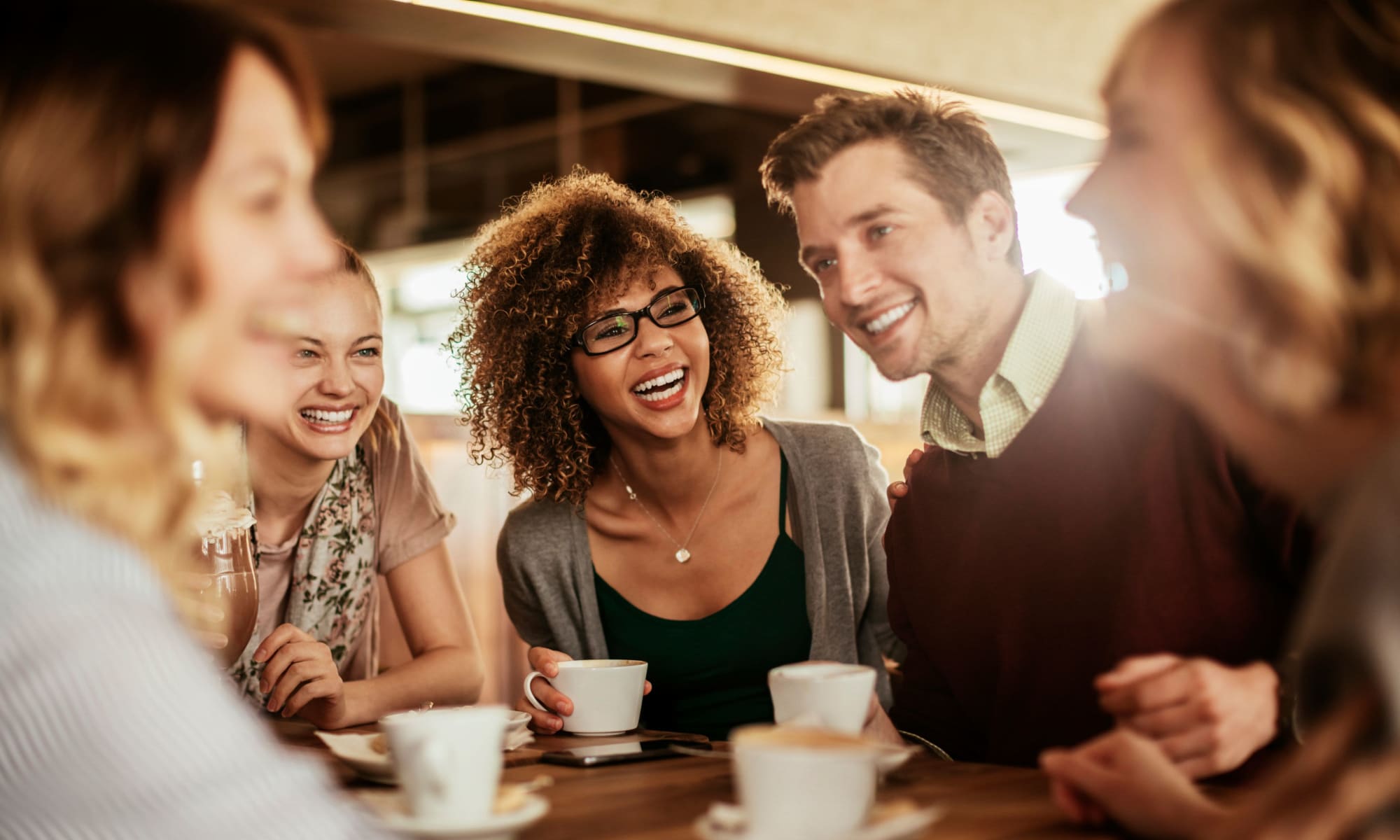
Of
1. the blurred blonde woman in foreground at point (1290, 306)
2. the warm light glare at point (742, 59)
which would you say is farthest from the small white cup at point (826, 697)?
the warm light glare at point (742, 59)

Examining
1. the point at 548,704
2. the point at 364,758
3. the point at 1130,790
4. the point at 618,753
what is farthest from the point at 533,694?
the point at 1130,790

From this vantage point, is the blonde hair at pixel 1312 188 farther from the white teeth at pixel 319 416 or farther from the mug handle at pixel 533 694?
the white teeth at pixel 319 416

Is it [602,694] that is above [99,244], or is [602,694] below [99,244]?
below

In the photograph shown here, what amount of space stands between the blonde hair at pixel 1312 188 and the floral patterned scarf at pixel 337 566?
60.6 inches

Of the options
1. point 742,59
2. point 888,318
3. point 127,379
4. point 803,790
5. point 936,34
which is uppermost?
point 936,34

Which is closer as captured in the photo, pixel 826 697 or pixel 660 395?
pixel 826 697

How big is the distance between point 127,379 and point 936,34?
3474 millimetres

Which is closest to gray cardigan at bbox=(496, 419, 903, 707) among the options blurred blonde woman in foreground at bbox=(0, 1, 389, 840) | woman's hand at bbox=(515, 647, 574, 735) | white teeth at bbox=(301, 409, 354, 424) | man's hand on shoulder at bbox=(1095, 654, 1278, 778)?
white teeth at bbox=(301, 409, 354, 424)

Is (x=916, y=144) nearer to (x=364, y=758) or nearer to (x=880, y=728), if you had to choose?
(x=880, y=728)

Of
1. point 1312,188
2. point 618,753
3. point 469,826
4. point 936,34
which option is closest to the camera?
point 1312,188

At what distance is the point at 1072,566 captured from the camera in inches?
53.2

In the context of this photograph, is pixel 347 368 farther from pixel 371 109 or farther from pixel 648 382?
pixel 371 109

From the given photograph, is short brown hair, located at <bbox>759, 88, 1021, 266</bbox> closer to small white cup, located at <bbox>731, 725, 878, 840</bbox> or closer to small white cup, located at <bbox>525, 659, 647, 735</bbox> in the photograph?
small white cup, located at <bbox>525, 659, 647, 735</bbox>

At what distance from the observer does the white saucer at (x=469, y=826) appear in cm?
83
